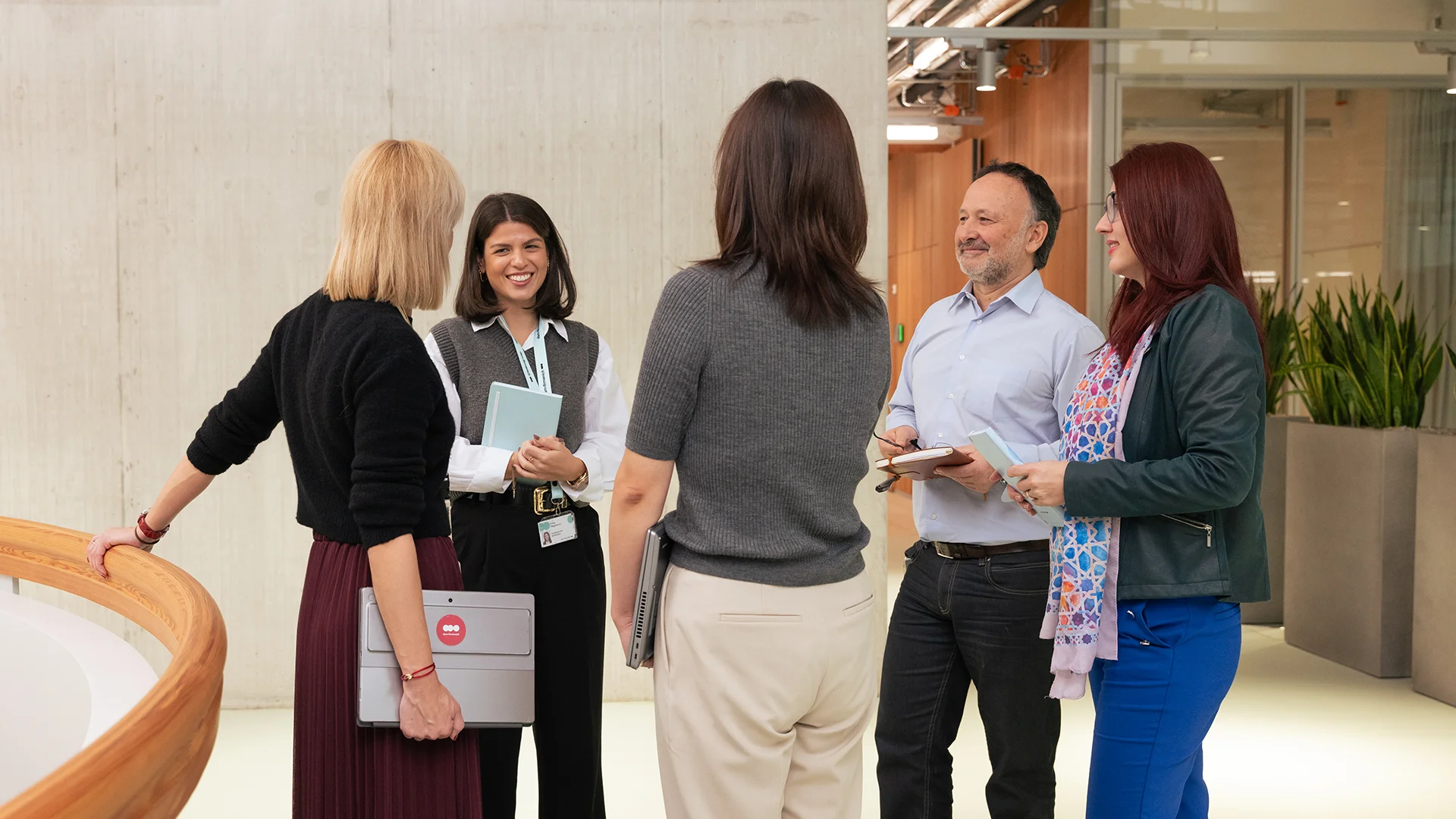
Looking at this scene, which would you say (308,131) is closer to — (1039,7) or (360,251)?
(360,251)

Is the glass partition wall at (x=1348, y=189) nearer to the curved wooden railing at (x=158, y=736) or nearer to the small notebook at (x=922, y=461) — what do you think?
the small notebook at (x=922, y=461)

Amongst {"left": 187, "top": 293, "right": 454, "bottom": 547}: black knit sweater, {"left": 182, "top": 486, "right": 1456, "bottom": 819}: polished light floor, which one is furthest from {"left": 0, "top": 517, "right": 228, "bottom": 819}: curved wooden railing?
{"left": 182, "top": 486, "right": 1456, "bottom": 819}: polished light floor

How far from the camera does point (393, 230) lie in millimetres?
1756

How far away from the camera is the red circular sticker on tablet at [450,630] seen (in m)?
1.75

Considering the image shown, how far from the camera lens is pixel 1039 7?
16.8 ft

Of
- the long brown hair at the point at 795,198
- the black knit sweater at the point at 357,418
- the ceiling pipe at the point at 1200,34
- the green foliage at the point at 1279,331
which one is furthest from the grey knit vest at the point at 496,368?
the green foliage at the point at 1279,331

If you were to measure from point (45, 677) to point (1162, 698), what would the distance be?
1753mm

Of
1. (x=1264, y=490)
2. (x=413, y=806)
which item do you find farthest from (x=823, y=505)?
(x=1264, y=490)

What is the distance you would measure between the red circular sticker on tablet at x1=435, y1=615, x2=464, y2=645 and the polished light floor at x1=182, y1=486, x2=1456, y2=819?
1.71 meters

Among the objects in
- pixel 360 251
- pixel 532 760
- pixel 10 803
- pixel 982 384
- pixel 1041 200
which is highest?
pixel 1041 200

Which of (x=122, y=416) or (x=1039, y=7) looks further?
(x=1039, y=7)

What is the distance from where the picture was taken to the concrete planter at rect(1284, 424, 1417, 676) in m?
4.73

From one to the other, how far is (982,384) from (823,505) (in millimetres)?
993

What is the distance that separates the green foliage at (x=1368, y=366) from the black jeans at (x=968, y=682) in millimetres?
3284
